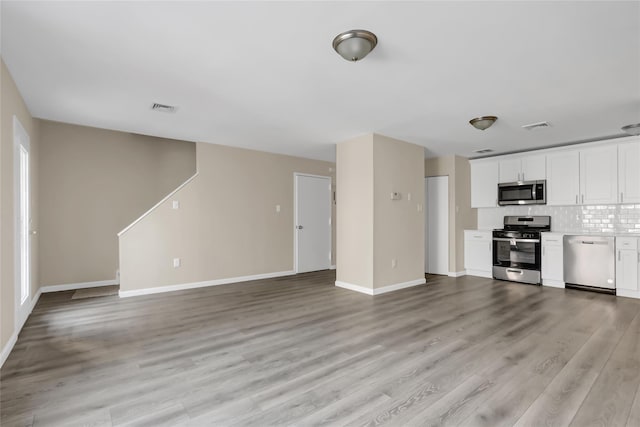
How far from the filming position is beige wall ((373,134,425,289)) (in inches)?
191

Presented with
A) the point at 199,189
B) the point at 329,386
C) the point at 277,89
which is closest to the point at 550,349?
the point at 329,386

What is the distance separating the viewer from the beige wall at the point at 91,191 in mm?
4938

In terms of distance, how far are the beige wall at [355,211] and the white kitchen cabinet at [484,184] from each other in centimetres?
290

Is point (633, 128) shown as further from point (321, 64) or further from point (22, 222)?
point (22, 222)

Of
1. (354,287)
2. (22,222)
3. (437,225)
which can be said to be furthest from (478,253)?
(22,222)

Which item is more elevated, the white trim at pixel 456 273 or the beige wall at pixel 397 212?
the beige wall at pixel 397 212

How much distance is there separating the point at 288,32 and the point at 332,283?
4156mm

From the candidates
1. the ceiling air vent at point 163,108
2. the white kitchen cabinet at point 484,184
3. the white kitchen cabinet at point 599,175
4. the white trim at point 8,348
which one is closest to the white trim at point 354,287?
the white kitchen cabinet at point 484,184

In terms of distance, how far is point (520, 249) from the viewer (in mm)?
5598

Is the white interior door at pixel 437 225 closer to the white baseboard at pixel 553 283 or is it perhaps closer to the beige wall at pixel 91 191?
the white baseboard at pixel 553 283

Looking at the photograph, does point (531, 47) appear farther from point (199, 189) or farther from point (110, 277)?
point (110, 277)

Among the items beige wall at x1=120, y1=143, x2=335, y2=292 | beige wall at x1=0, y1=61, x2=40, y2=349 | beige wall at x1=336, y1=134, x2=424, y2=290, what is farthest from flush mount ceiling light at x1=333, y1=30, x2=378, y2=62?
beige wall at x1=120, y1=143, x2=335, y2=292

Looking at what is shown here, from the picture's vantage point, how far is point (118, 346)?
2.90m

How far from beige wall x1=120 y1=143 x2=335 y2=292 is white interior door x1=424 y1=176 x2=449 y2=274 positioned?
261cm
